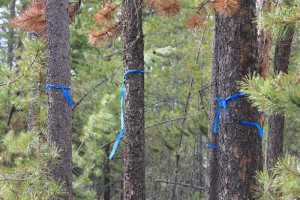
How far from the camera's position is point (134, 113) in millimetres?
4469

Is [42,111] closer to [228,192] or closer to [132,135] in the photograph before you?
[132,135]

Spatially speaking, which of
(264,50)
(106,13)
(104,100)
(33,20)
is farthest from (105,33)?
(104,100)

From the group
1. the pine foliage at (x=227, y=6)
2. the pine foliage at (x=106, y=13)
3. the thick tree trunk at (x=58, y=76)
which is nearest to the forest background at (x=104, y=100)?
the thick tree trunk at (x=58, y=76)

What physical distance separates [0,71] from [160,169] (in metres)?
10.5

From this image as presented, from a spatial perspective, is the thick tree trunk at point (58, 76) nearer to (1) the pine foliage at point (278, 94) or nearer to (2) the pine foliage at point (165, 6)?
(2) the pine foliage at point (165, 6)

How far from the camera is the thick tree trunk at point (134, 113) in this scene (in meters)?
4.46

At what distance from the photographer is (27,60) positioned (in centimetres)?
443

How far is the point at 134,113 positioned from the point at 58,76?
89cm

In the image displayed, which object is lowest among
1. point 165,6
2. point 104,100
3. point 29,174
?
point 29,174

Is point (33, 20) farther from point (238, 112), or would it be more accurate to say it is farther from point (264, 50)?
point (238, 112)

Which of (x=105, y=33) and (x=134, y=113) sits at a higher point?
(x=105, y=33)

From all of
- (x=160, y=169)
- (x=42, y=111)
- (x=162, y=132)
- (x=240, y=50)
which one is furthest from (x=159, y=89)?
(x=240, y=50)

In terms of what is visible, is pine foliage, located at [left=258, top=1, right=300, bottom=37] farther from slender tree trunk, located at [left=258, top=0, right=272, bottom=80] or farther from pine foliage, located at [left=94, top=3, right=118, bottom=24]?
pine foliage, located at [left=94, top=3, right=118, bottom=24]

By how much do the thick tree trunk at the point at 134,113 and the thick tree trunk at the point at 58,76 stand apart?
2.09 ft
